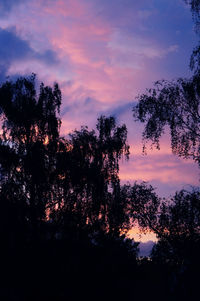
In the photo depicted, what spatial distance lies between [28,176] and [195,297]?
43.1 feet

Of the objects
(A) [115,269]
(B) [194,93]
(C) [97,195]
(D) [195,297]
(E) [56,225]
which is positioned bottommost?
(D) [195,297]

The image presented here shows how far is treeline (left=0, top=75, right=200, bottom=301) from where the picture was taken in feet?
66.9

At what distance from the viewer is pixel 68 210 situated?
2378 cm

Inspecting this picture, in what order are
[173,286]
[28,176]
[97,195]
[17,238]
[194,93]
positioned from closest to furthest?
1. [194,93]
2. [17,238]
3. [28,176]
4. [97,195]
5. [173,286]

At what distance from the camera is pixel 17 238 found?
20172mm

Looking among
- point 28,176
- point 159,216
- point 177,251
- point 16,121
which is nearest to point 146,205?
point 159,216

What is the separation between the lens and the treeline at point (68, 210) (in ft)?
66.9

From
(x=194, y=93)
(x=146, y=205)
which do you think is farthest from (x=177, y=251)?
(x=194, y=93)

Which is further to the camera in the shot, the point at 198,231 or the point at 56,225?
the point at 198,231

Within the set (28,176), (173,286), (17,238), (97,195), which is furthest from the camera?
(173,286)

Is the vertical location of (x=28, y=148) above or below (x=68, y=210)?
above

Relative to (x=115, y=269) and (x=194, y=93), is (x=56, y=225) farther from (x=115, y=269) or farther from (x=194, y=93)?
(x=194, y=93)

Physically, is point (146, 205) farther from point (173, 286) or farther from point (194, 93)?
point (194, 93)

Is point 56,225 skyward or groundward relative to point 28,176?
groundward
